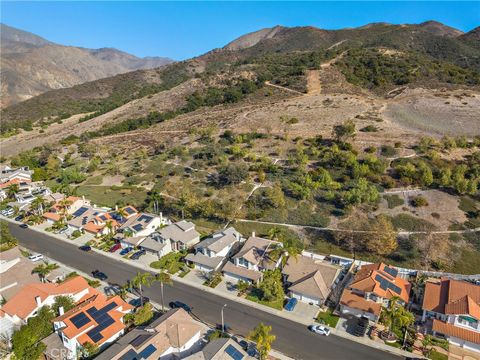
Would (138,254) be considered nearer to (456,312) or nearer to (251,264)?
(251,264)

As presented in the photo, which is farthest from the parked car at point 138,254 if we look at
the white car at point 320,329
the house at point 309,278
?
the white car at point 320,329

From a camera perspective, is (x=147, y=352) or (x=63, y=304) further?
(x=63, y=304)

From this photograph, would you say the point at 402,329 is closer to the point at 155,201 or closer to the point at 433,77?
the point at 155,201

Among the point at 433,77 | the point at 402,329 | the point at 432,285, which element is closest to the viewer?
the point at 402,329

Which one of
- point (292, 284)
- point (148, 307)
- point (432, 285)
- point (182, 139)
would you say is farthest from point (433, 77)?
point (148, 307)

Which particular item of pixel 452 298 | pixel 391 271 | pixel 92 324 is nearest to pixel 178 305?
pixel 92 324

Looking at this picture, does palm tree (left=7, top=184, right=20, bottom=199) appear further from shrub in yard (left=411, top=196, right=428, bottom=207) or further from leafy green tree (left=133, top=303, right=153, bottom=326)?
shrub in yard (left=411, top=196, right=428, bottom=207)
